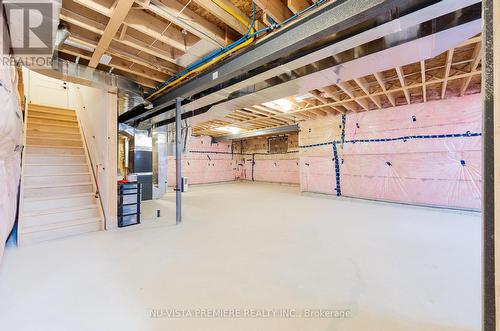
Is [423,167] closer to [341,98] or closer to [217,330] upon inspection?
→ [341,98]

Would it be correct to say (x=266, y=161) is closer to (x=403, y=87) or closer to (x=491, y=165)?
(x=403, y=87)

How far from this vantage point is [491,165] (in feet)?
1.95

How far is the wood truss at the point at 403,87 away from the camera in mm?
3090

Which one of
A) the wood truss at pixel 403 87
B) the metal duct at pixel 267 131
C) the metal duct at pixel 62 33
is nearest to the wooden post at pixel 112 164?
the metal duct at pixel 62 33

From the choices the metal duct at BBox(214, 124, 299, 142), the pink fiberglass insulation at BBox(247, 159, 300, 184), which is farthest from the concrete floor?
the pink fiberglass insulation at BBox(247, 159, 300, 184)

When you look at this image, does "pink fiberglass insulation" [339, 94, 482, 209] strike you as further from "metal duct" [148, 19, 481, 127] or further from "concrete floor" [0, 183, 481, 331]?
"metal duct" [148, 19, 481, 127]

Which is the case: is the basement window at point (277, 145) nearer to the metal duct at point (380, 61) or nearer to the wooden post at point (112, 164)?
the metal duct at point (380, 61)

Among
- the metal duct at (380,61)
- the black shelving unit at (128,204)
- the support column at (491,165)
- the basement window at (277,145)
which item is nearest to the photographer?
the support column at (491,165)

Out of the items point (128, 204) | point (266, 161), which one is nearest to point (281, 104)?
point (128, 204)

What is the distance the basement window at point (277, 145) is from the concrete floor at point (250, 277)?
252 inches

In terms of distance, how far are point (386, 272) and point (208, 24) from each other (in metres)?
2.96

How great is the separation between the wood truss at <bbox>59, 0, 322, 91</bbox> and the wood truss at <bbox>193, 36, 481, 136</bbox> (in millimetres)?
2251

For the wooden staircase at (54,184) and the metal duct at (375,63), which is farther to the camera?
the wooden staircase at (54,184)

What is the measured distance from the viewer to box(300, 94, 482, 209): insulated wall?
394 cm
